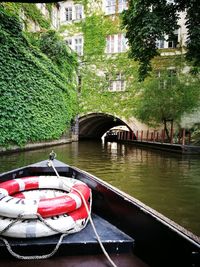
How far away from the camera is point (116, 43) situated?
23.2m

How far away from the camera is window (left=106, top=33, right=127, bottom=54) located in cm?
2288

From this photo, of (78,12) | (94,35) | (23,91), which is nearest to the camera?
(23,91)

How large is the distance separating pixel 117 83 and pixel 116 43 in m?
3.76

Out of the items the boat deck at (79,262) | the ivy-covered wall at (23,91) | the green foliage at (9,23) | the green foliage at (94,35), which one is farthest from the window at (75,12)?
the boat deck at (79,262)

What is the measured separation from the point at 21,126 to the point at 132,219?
33.6ft

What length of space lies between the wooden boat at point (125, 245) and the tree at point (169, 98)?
54.3 ft

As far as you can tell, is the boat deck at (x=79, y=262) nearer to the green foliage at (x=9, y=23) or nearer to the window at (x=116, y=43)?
the green foliage at (x=9, y=23)

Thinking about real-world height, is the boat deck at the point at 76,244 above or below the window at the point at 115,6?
below

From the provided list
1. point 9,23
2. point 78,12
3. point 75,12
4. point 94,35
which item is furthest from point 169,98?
point 75,12

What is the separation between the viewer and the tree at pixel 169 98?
18484mm

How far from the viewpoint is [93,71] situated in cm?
2372

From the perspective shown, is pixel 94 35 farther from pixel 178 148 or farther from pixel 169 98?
pixel 178 148

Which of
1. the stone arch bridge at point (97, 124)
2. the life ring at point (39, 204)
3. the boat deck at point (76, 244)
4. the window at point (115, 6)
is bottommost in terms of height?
the boat deck at point (76, 244)

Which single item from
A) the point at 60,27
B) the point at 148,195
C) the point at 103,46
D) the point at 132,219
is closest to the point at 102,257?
the point at 132,219
